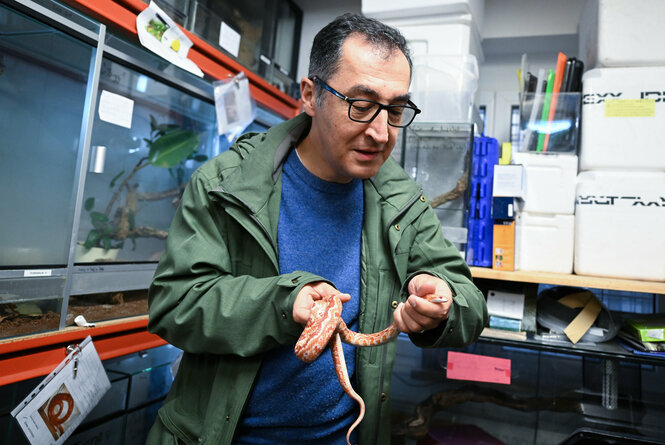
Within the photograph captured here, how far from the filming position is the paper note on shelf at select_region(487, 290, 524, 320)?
1.69 m

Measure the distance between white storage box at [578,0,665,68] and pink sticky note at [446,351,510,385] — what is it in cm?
122

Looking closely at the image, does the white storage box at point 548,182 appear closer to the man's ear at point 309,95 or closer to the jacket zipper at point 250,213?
the man's ear at point 309,95

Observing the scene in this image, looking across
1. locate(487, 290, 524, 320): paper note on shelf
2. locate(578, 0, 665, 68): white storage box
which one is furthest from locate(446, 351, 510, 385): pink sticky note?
locate(578, 0, 665, 68): white storage box

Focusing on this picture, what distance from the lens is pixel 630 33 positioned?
163 cm

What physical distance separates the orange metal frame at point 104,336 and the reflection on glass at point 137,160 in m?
0.20

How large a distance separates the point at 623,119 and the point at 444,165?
685 mm

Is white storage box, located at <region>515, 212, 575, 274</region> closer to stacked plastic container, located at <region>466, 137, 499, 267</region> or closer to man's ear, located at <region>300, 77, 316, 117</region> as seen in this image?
stacked plastic container, located at <region>466, 137, 499, 267</region>

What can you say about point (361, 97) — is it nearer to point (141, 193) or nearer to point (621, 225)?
point (621, 225)

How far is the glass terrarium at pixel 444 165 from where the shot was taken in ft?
6.02

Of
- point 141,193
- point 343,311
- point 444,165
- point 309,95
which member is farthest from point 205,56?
point 343,311

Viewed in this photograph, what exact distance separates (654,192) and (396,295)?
3.69 ft

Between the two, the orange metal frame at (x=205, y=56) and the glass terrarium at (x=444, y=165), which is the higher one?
the orange metal frame at (x=205, y=56)

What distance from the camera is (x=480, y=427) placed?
171 cm

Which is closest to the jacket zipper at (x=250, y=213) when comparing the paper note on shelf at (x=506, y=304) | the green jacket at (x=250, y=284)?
the green jacket at (x=250, y=284)
